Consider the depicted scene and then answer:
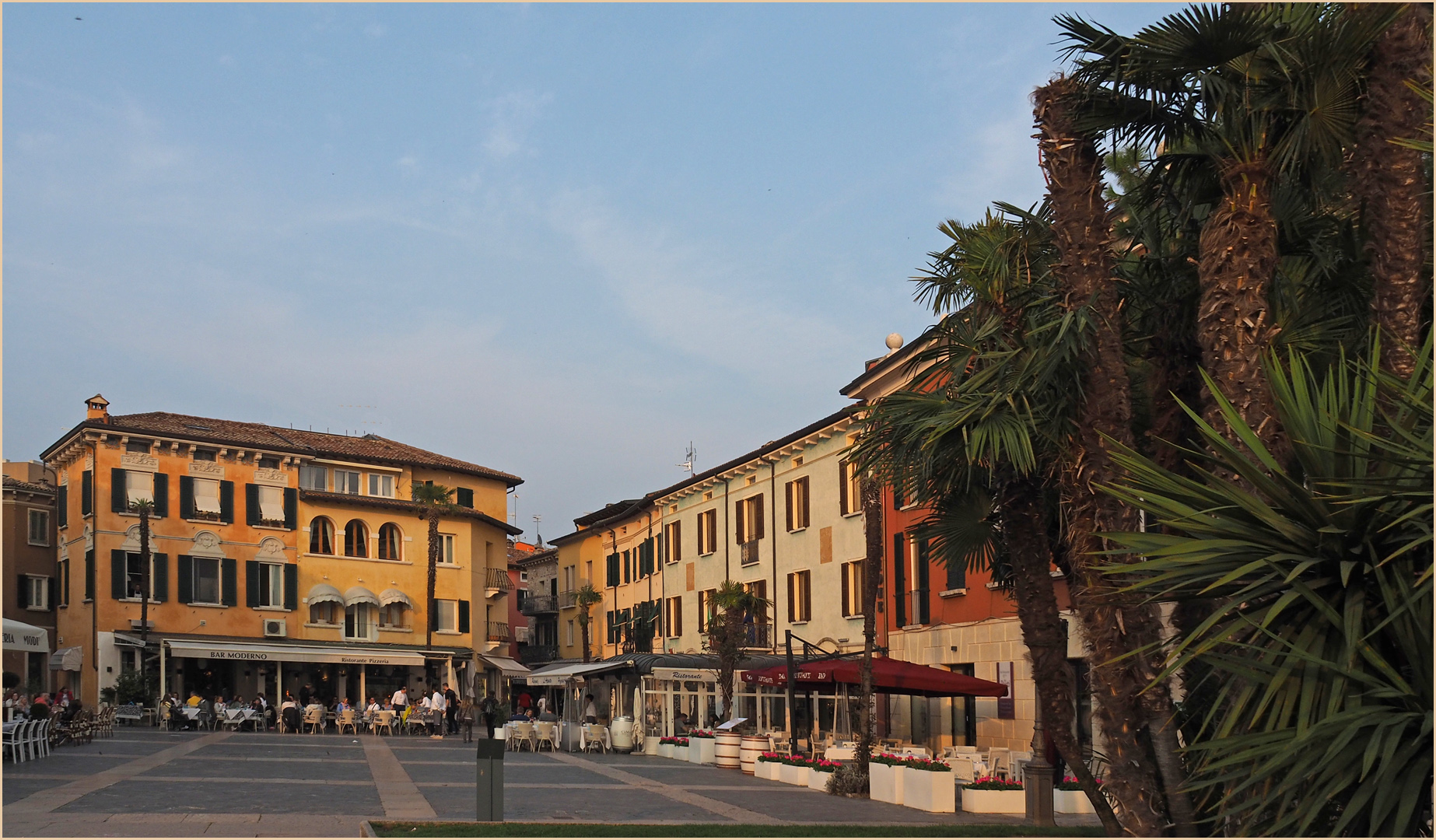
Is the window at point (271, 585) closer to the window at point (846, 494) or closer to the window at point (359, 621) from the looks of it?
the window at point (359, 621)

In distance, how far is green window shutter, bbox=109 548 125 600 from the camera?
4978cm

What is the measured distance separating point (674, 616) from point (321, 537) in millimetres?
16167

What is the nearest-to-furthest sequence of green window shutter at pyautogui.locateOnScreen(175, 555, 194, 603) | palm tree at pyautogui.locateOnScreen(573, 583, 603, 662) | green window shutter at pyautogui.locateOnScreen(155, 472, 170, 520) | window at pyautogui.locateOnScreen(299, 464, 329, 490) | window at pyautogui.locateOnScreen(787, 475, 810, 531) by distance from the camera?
window at pyautogui.locateOnScreen(787, 475, 810, 531) → green window shutter at pyautogui.locateOnScreen(155, 472, 170, 520) → green window shutter at pyautogui.locateOnScreen(175, 555, 194, 603) → window at pyautogui.locateOnScreen(299, 464, 329, 490) → palm tree at pyautogui.locateOnScreen(573, 583, 603, 662)

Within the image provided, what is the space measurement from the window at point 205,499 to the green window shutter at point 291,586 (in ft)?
12.3

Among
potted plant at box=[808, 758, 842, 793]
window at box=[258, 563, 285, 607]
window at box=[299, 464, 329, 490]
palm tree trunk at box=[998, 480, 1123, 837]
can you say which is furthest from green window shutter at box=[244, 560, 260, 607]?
palm tree trunk at box=[998, 480, 1123, 837]

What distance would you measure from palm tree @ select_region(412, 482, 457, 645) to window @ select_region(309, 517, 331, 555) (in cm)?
385

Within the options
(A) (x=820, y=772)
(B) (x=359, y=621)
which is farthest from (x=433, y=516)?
(A) (x=820, y=772)

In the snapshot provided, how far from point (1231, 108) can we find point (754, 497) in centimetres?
3474

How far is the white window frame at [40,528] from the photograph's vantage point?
180ft

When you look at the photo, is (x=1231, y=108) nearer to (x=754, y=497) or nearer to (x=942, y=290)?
(x=942, y=290)

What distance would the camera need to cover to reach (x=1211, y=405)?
9.83 m

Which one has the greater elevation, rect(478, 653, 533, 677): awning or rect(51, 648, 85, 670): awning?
rect(51, 648, 85, 670): awning

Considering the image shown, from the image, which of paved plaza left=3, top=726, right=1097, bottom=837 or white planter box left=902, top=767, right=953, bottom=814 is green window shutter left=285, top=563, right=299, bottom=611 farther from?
white planter box left=902, top=767, right=953, bottom=814

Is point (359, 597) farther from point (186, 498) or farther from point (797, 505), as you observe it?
point (797, 505)
